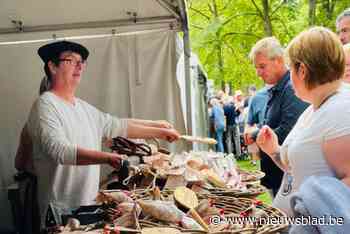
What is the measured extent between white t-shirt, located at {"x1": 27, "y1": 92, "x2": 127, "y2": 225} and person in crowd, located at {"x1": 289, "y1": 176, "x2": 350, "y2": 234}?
125cm

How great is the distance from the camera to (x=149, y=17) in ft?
10.4

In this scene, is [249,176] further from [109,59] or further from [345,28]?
[109,59]

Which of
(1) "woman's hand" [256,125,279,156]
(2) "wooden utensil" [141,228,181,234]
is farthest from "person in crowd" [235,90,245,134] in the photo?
(2) "wooden utensil" [141,228,181,234]

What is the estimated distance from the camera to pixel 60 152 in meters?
2.07

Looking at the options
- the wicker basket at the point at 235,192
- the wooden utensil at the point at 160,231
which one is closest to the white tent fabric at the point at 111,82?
the wicker basket at the point at 235,192

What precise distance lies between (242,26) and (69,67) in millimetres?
8691

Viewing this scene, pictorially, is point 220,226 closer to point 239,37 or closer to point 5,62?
point 5,62

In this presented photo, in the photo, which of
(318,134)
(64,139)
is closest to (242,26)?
(64,139)

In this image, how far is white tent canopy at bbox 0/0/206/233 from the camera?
315 centimetres

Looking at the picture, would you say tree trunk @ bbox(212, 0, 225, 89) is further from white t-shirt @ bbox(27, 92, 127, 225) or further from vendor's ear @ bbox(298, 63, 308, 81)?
vendor's ear @ bbox(298, 63, 308, 81)

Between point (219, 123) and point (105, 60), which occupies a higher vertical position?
point (105, 60)

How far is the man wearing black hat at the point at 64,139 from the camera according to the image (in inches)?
81.7

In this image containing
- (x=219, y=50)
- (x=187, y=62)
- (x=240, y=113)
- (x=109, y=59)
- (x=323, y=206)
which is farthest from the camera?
(x=219, y=50)

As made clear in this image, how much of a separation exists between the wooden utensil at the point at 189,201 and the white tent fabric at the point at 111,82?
1.67 m
